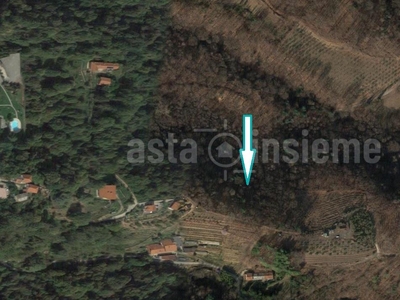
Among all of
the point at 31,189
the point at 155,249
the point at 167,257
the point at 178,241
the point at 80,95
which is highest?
the point at 80,95

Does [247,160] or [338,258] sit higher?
[247,160]

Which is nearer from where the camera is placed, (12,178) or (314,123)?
(12,178)

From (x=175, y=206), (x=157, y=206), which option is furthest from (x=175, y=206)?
(x=157, y=206)

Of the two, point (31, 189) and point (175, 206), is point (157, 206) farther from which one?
point (31, 189)

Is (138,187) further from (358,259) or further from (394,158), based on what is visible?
(394,158)

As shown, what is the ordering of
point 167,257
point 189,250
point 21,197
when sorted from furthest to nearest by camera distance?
1. point 189,250
2. point 167,257
3. point 21,197

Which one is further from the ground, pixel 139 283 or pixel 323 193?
pixel 323 193

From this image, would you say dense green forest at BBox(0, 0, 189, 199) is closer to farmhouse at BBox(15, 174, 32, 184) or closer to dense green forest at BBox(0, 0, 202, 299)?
dense green forest at BBox(0, 0, 202, 299)

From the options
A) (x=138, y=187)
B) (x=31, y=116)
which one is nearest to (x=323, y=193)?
(x=138, y=187)
